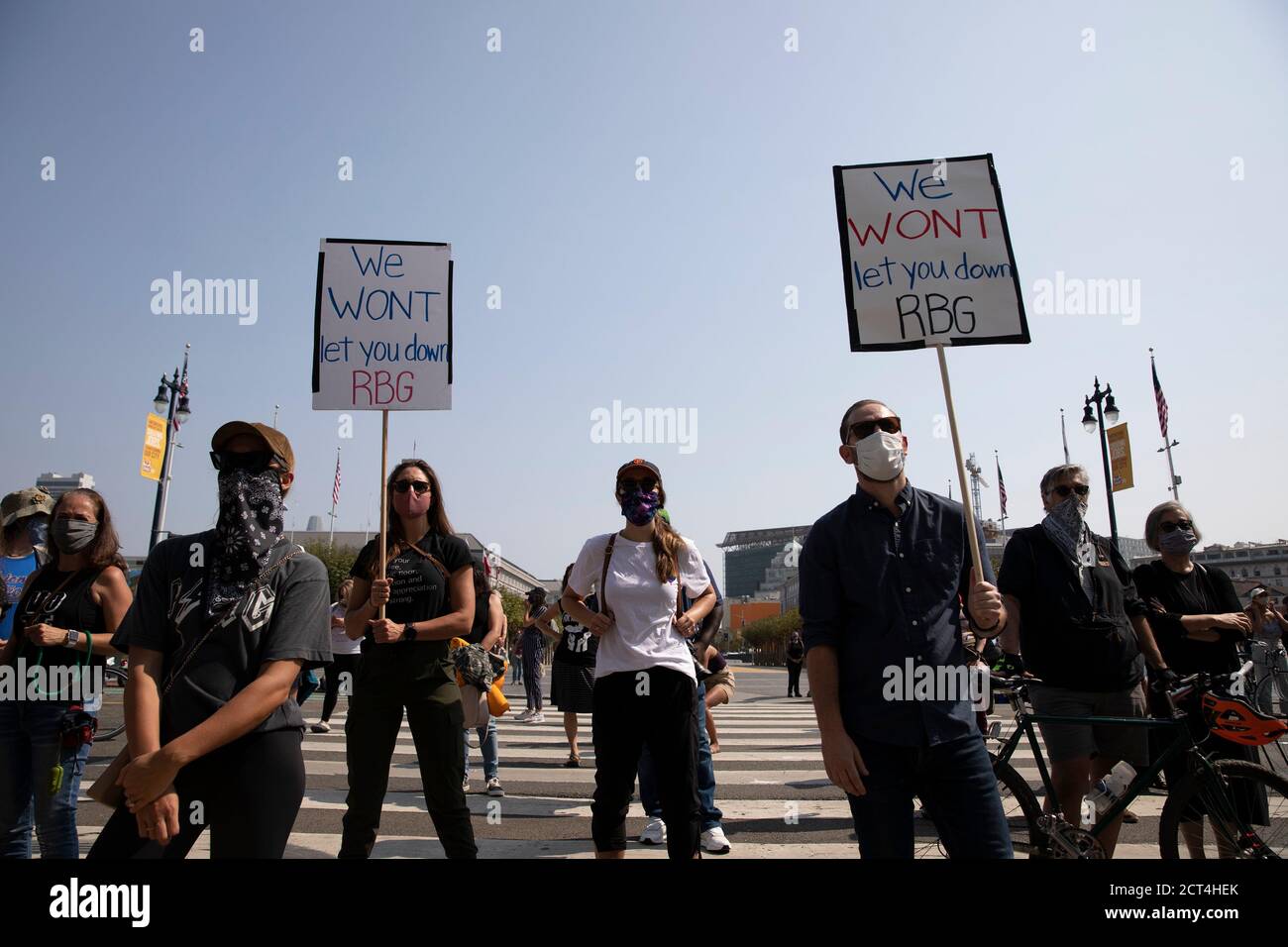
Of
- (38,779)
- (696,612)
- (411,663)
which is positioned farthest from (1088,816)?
(38,779)

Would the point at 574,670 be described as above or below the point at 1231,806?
above

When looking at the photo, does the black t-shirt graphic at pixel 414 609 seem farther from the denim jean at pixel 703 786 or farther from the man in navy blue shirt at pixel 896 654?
the man in navy blue shirt at pixel 896 654

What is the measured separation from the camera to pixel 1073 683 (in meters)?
4.11

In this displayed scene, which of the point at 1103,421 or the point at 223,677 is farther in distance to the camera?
the point at 1103,421

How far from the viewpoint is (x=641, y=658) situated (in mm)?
3879

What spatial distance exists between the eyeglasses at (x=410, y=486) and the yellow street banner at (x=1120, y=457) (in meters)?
23.7

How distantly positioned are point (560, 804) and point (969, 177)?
208 inches

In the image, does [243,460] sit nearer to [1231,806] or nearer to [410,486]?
[410,486]

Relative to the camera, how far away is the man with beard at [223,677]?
2301mm

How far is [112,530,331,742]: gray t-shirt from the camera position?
8.04 feet

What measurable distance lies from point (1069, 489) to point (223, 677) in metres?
4.01

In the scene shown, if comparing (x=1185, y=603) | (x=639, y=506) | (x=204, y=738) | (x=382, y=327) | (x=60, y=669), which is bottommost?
(x=204, y=738)

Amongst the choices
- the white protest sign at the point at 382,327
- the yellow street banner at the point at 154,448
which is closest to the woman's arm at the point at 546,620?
the white protest sign at the point at 382,327

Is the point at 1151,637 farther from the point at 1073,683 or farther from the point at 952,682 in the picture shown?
the point at 952,682
